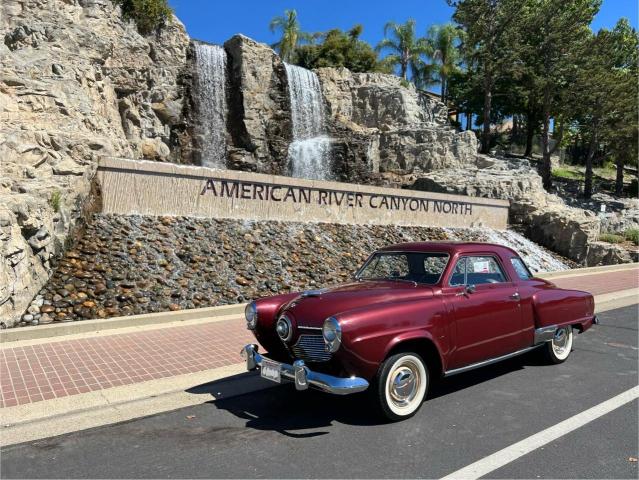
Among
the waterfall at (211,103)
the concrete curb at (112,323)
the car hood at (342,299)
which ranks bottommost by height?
the concrete curb at (112,323)

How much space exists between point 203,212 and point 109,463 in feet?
29.2

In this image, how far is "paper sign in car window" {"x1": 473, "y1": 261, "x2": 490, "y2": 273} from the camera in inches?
198

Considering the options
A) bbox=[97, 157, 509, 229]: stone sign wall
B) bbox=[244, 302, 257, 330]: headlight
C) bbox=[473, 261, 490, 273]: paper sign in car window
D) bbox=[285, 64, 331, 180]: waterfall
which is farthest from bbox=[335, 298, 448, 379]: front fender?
bbox=[285, 64, 331, 180]: waterfall

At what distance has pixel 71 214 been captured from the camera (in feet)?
29.1

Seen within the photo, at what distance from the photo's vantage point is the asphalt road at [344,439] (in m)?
3.29

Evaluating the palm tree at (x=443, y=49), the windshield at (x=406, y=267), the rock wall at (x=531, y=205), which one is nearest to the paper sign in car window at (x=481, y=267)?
the windshield at (x=406, y=267)

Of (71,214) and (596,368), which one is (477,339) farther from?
(71,214)

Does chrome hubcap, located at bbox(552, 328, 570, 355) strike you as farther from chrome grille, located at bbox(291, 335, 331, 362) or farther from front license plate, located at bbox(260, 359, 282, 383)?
front license plate, located at bbox(260, 359, 282, 383)

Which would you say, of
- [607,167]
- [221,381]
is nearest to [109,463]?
[221,381]

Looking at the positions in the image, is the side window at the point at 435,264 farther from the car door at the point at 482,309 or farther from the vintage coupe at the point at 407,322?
the car door at the point at 482,309

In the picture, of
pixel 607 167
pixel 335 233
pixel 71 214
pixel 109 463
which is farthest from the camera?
pixel 607 167

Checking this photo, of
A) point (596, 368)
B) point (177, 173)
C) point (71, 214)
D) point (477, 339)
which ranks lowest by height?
point (596, 368)

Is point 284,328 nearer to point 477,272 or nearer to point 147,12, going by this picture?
point 477,272

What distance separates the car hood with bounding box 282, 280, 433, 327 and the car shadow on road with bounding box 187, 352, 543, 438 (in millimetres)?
769
